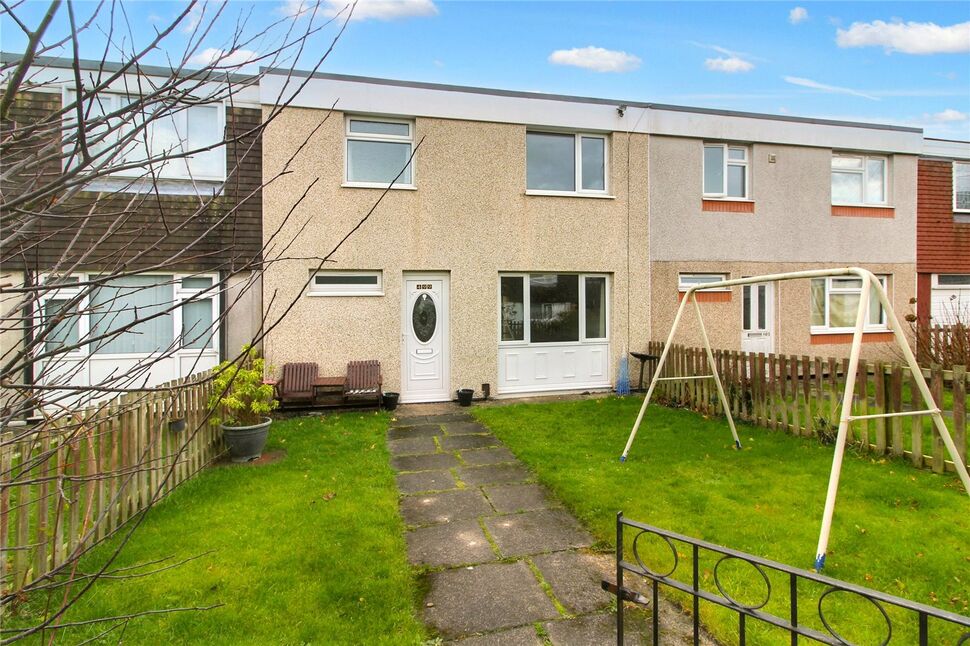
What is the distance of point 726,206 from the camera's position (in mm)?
10922

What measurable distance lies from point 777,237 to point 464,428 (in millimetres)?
8046

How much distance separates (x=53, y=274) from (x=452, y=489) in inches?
166

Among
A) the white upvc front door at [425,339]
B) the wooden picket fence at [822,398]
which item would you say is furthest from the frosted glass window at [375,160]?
the wooden picket fence at [822,398]

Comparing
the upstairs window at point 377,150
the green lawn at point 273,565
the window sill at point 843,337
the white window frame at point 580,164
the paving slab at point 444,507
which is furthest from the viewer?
the window sill at point 843,337

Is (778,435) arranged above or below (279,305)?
below

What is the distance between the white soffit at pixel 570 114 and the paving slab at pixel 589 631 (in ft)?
25.8

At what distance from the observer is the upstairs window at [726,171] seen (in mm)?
10992

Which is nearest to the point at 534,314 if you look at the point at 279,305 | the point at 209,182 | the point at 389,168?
the point at 389,168

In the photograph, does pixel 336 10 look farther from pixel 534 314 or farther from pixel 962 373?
pixel 534 314

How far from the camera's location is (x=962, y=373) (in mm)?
5531

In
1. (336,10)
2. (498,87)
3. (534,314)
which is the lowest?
(534,314)

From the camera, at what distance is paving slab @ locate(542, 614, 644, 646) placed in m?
2.78

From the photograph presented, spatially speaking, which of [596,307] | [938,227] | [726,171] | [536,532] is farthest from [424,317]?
[938,227]

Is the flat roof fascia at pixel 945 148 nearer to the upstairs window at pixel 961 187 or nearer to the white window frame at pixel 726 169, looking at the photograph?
the upstairs window at pixel 961 187
